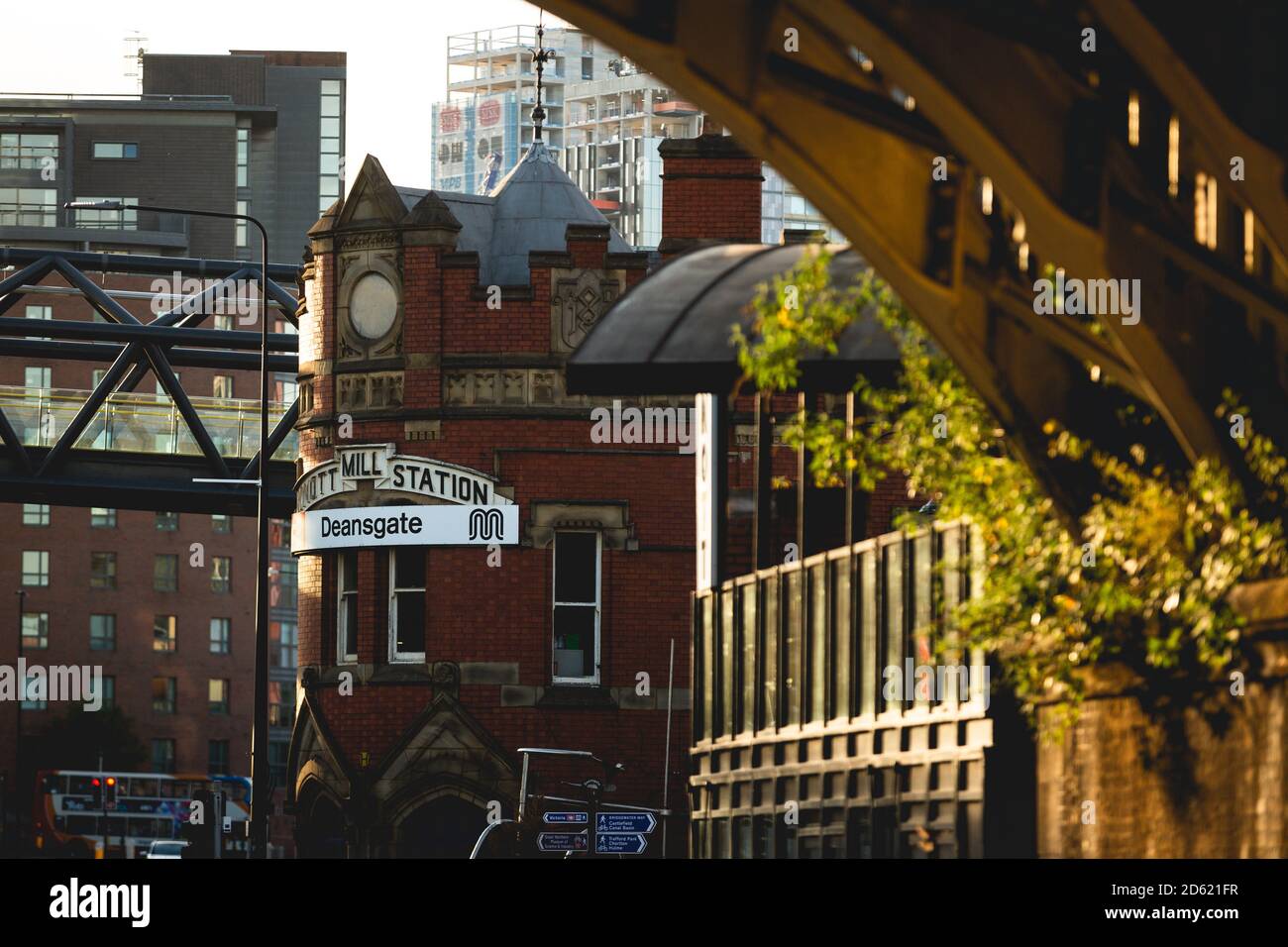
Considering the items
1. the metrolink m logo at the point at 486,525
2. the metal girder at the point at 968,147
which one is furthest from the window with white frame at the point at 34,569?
the metal girder at the point at 968,147

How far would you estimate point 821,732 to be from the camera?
22.4m

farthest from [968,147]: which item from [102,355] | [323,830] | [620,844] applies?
[102,355]

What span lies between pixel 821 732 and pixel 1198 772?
742 cm

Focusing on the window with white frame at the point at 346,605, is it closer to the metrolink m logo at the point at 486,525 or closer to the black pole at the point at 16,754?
the metrolink m logo at the point at 486,525

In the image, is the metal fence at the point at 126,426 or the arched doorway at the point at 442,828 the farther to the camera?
the metal fence at the point at 126,426

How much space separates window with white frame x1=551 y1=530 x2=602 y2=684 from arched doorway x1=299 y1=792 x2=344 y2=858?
3654 mm

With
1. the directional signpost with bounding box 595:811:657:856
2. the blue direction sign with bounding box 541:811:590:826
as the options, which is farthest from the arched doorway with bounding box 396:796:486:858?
the directional signpost with bounding box 595:811:657:856

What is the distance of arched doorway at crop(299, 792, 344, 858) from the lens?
116 feet

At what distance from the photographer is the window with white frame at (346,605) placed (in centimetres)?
3616

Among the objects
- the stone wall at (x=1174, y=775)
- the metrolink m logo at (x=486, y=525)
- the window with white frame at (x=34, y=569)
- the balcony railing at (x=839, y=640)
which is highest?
the window with white frame at (x=34, y=569)

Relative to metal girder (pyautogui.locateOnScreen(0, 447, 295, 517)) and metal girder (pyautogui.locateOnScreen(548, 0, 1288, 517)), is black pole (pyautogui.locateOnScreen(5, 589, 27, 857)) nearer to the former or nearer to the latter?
metal girder (pyautogui.locateOnScreen(0, 447, 295, 517))
